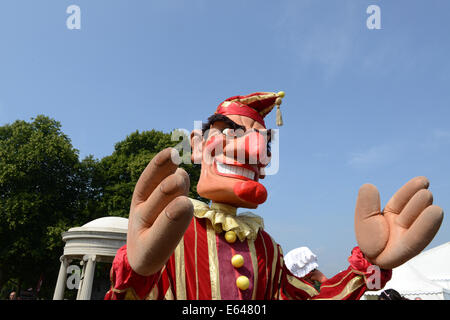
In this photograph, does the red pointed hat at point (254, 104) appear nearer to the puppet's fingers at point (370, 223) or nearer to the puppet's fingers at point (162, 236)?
the puppet's fingers at point (370, 223)

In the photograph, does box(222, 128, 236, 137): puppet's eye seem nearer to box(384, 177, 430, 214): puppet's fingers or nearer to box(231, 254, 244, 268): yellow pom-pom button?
box(231, 254, 244, 268): yellow pom-pom button

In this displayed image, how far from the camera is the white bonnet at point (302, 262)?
17.2 feet

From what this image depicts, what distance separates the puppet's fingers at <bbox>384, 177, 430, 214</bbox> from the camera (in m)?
2.83

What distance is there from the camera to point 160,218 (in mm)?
2158

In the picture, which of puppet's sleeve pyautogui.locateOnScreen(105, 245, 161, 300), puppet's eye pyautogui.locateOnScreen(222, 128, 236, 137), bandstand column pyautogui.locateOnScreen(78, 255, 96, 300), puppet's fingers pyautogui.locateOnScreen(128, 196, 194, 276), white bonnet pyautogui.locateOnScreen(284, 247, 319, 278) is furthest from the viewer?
bandstand column pyautogui.locateOnScreen(78, 255, 96, 300)

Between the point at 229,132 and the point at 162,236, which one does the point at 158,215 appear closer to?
the point at 162,236

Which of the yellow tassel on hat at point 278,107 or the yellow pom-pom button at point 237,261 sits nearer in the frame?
the yellow pom-pom button at point 237,261

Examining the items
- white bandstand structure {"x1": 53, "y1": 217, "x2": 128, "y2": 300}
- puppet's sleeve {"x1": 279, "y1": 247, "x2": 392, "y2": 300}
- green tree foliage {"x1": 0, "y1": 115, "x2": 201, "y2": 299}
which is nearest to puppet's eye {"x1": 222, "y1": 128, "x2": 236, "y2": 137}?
puppet's sleeve {"x1": 279, "y1": 247, "x2": 392, "y2": 300}

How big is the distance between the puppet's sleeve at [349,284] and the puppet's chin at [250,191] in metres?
0.88

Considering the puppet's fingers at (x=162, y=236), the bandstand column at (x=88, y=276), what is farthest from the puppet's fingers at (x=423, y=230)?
the bandstand column at (x=88, y=276)
